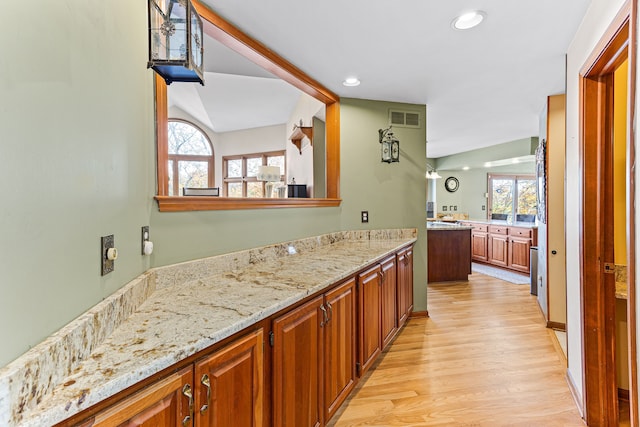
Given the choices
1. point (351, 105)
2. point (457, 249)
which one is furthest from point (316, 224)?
point (457, 249)

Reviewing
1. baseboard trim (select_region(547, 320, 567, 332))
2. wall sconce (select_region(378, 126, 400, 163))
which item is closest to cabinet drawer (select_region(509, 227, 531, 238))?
baseboard trim (select_region(547, 320, 567, 332))

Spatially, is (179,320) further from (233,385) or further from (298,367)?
(298,367)

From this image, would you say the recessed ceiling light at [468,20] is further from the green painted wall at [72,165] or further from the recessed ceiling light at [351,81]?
the green painted wall at [72,165]

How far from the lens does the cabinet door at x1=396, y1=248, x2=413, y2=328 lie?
275 centimetres

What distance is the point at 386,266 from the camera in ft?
7.86

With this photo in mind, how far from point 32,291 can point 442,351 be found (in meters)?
2.73

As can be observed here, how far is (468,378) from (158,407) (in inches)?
84.0

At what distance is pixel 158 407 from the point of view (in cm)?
77

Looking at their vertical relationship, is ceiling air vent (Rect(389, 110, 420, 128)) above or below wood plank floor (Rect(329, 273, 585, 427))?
above

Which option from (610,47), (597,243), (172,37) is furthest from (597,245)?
(172,37)

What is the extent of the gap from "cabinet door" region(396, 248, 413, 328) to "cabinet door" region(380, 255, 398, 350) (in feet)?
A: 0.40

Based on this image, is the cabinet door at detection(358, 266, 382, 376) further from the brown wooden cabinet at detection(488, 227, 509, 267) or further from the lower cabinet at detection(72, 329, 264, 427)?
the brown wooden cabinet at detection(488, 227, 509, 267)

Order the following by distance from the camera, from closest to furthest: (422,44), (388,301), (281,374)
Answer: (281,374) < (422,44) < (388,301)

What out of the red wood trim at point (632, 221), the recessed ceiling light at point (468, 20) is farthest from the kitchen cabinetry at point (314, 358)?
the recessed ceiling light at point (468, 20)
